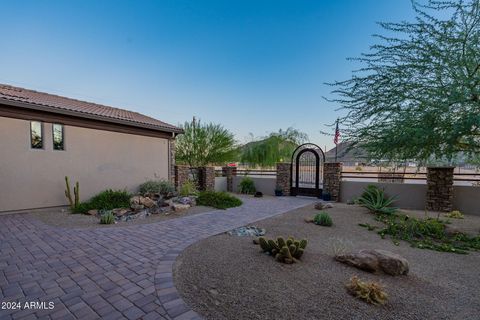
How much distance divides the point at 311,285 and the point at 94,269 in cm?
280

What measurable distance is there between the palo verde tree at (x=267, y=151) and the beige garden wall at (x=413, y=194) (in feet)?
22.0

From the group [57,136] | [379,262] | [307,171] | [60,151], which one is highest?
[57,136]

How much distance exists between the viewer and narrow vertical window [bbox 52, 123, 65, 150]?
6840mm

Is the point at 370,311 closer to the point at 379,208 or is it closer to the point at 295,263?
the point at 295,263

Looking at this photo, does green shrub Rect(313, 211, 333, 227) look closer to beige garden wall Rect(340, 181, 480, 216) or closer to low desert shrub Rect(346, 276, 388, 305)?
low desert shrub Rect(346, 276, 388, 305)

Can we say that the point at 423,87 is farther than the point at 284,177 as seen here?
No

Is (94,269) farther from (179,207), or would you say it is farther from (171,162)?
(171,162)

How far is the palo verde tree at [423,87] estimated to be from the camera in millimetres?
3789

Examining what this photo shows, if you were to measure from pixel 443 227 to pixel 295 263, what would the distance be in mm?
4221

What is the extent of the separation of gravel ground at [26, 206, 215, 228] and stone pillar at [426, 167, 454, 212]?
25.6 ft

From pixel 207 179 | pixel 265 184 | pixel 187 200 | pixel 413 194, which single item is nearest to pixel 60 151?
pixel 187 200

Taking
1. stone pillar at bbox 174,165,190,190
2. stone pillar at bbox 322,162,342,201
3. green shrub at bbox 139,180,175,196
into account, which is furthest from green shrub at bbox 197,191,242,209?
stone pillar at bbox 322,162,342,201

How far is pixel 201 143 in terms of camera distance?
14453 millimetres

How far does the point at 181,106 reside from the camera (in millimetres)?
15125
